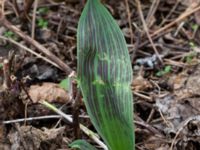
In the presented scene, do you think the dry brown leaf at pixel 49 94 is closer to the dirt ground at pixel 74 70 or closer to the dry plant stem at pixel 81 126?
the dirt ground at pixel 74 70

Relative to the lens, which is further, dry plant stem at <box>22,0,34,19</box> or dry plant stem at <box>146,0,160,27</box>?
dry plant stem at <box>146,0,160,27</box>

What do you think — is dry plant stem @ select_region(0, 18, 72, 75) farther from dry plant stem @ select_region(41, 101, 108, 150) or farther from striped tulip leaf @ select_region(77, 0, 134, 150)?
striped tulip leaf @ select_region(77, 0, 134, 150)

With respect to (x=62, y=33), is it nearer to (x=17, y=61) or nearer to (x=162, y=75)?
(x=17, y=61)

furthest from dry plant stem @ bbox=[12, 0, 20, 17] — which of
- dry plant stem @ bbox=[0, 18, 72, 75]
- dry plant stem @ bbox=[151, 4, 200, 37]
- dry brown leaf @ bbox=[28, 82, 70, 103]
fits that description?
dry plant stem @ bbox=[151, 4, 200, 37]

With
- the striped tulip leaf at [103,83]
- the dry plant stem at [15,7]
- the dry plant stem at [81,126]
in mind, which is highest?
the dry plant stem at [15,7]

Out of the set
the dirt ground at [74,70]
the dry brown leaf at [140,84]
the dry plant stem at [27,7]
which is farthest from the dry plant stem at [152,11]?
the dry plant stem at [27,7]

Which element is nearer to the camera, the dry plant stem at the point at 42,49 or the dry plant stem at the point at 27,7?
the dry plant stem at the point at 42,49

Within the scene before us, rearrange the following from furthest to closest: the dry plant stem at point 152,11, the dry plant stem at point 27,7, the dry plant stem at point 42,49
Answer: the dry plant stem at point 152,11
the dry plant stem at point 27,7
the dry plant stem at point 42,49

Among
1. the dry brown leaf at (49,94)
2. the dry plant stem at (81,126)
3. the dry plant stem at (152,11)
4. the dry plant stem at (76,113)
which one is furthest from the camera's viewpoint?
the dry plant stem at (152,11)
